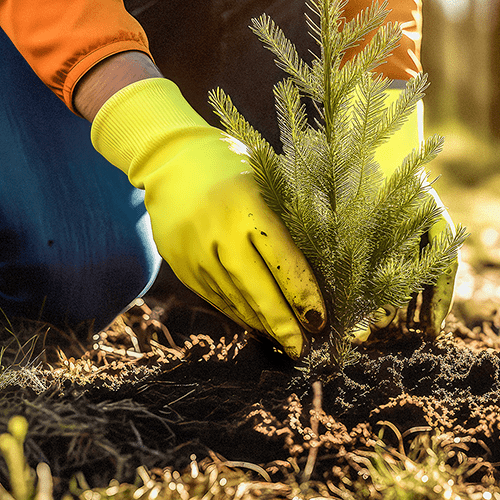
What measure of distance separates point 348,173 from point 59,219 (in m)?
0.83

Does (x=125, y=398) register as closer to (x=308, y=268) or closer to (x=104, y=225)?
(x=308, y=268)

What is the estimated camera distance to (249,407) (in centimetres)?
67

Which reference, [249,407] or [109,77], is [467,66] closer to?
[109,77]

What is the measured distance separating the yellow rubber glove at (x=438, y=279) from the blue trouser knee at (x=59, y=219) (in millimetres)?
686

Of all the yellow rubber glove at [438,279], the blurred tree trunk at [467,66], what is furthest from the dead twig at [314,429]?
the blurred tree trunk at [467,66]

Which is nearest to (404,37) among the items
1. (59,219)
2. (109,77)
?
(109,77)

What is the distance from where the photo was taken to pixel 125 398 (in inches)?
27.5

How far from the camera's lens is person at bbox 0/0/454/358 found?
676mm

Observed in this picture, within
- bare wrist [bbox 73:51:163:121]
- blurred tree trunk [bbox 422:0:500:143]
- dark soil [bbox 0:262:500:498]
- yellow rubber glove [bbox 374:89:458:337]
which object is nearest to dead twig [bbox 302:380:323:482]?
dark soil [bbox 0:262:500:498]

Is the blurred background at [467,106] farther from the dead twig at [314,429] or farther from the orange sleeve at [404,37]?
the dead twig at [314,429]

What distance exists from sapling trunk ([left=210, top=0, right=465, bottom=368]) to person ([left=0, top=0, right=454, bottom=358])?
5 centimetres

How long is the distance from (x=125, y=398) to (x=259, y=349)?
11.0 inches

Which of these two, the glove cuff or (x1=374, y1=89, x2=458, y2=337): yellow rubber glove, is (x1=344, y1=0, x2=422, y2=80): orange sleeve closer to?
(x1=374, y1=89, x2=458, y2=337): yellow rubber glove

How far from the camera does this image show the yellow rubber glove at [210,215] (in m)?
0.66
